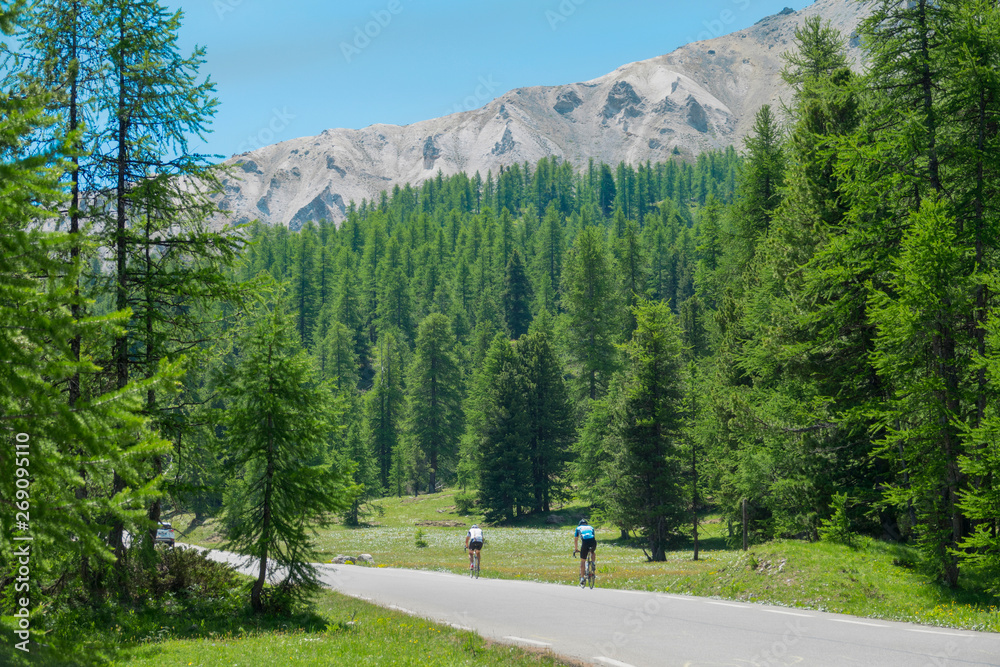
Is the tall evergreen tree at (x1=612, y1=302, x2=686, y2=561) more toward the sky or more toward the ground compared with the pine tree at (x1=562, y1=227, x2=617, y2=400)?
more toward the ground

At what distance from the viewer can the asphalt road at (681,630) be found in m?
9.69

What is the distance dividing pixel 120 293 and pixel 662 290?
9404 centimetres

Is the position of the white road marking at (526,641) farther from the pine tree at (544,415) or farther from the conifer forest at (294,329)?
the pine tree at (544,415)

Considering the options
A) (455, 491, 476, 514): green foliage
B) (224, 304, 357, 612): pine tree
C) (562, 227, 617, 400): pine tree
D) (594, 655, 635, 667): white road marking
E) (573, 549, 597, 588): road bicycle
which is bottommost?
(455, 491, 476, 514): green foliage

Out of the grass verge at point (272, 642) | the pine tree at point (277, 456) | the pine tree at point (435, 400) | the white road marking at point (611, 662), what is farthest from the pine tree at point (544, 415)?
the white road marking at point (611, 662)

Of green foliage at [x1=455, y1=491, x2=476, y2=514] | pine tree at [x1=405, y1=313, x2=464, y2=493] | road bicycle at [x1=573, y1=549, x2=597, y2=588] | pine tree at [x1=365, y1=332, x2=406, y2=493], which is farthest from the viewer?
pine tree at [x1=365, y1=332, x2=406, y2=493]

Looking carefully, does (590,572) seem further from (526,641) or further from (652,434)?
(652,434)

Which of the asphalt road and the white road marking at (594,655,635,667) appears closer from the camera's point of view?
the white road marking at (594,655,635,667)

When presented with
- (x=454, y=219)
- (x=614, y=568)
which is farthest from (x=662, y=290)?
(x=614, y=568)

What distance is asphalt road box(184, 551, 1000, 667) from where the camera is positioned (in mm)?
9688

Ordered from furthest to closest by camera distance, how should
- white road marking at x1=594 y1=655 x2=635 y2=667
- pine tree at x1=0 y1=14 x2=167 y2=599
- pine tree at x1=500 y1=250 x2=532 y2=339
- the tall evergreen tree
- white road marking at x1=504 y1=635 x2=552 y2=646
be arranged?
pine tree at x1=500 y1=250 x2=532 y2=339 → the tall evergreen tree → white road marking at x1=504 y1=635 x2=552 y2=646 → white road marking at x1=594 y1=655 x2=635 y2=667 → pine tree at x1=0 y1=14 x2=167 y2=599

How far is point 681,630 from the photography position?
39.0 feet

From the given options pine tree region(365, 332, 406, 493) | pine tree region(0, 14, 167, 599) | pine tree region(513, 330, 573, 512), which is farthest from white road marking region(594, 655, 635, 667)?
pine tree region(365, 332, 406, 493)

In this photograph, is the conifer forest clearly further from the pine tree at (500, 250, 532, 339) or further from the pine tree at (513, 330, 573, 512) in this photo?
the pine tree at (500, 250, 532, 339)
